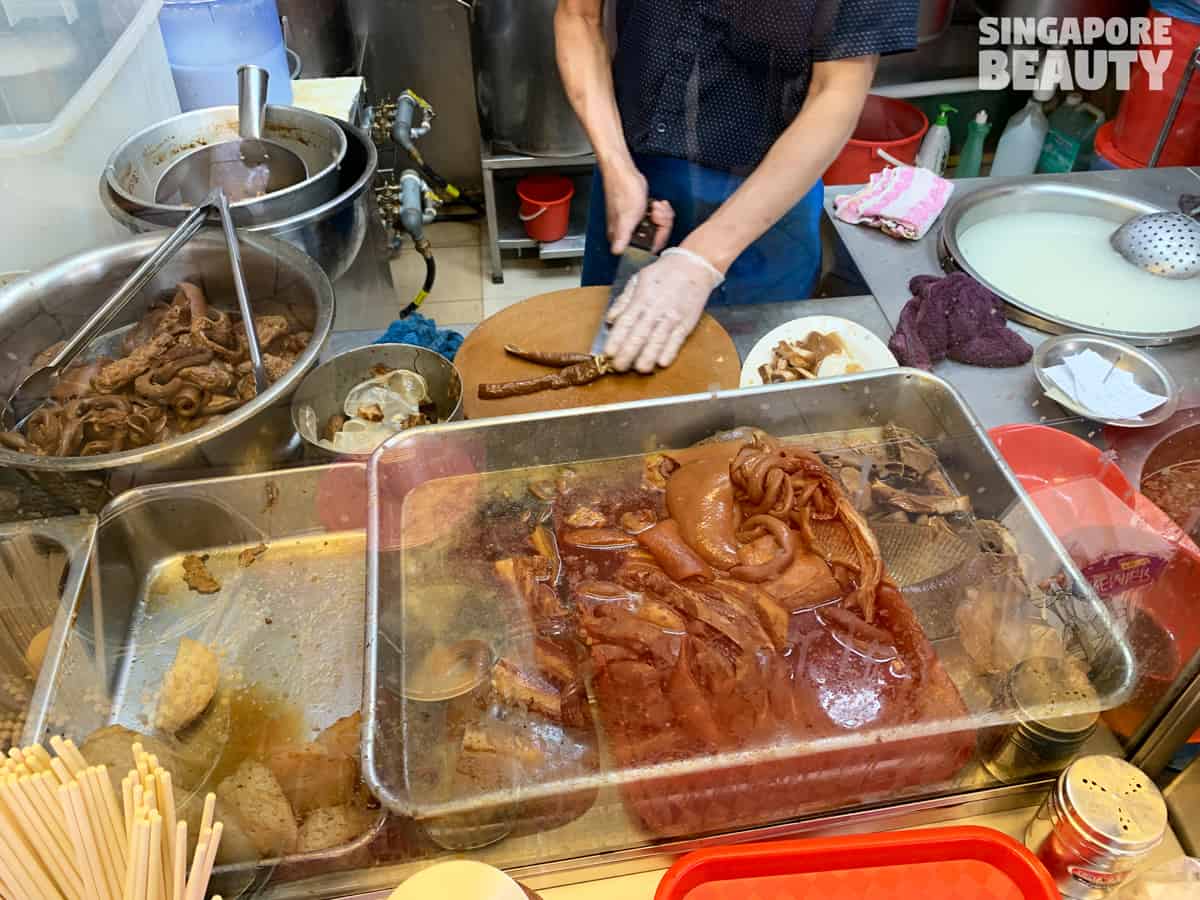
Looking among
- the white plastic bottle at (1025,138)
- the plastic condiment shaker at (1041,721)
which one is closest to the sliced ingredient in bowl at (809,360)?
the plastic condiment shaker at (1041,721)

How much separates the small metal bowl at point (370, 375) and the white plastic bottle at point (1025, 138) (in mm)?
3336

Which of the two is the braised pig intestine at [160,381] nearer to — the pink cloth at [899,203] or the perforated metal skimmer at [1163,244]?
the pink cloth at [899,203]

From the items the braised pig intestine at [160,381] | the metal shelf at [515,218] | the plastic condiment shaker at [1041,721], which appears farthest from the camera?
the metal shelf at [515,218]

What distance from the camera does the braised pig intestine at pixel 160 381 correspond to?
56.0 inches

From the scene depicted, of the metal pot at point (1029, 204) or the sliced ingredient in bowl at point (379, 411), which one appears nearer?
the sliced ingredient in bowl at point (379, 411)

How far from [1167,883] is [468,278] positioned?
3.69 meters

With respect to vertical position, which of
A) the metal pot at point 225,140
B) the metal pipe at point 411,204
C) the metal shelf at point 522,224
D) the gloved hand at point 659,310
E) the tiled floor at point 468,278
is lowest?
the tiled floor at point 468,278

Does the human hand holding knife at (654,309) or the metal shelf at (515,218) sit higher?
the human hand holding knife at (654,309)

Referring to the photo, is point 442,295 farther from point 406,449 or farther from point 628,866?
point 628,866

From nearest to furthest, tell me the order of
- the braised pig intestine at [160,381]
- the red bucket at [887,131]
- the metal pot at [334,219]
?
the braised pig intestine at [160,381], the metal pot at [334,219], the red bucket at [887,131]

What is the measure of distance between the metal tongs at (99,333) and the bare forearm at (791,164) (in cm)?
98

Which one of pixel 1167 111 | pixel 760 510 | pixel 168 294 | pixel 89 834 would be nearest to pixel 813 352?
pixel 760 510

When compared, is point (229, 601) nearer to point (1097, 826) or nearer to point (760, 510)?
point (760, 510)

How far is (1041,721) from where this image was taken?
1.08 m
